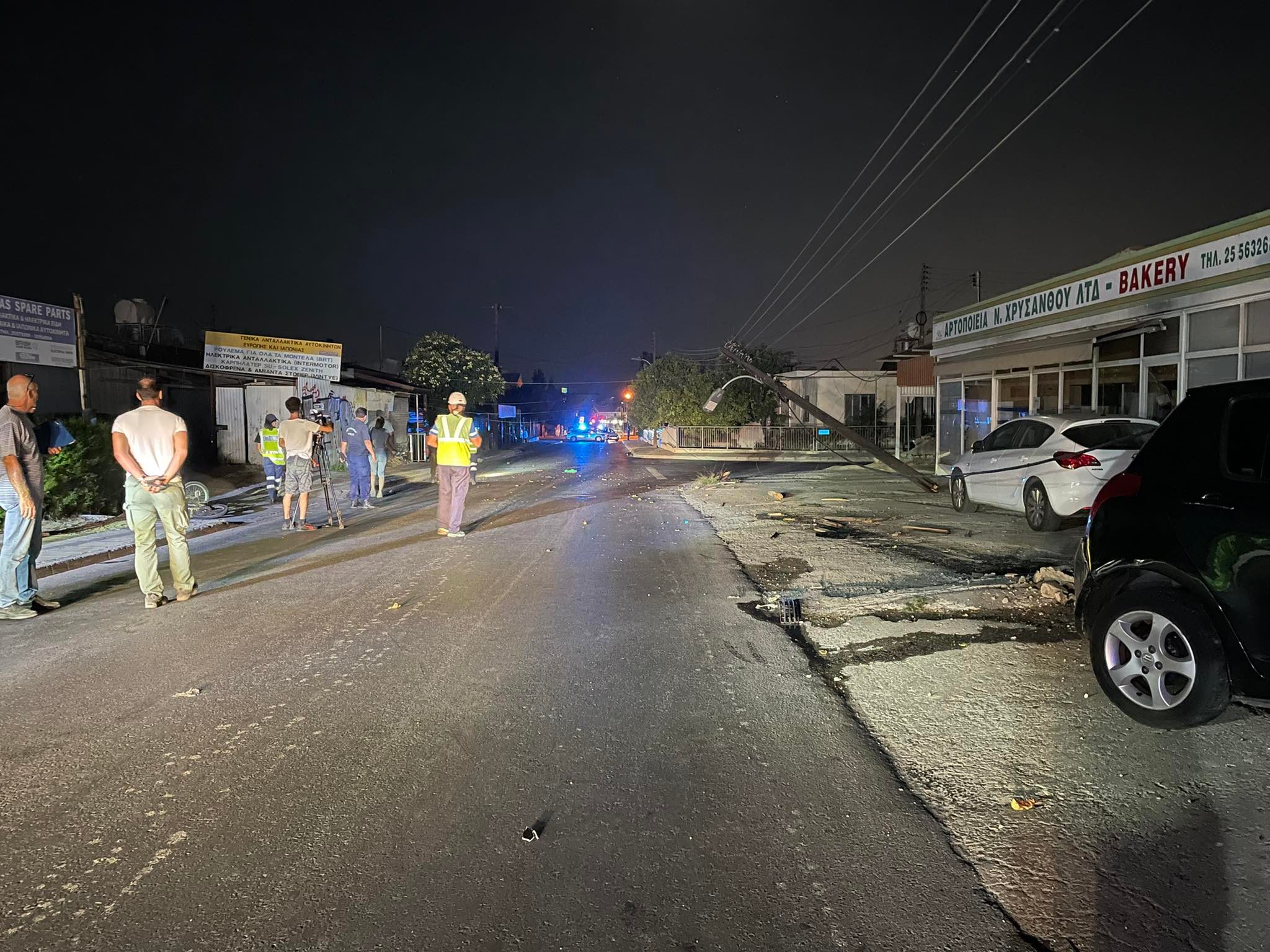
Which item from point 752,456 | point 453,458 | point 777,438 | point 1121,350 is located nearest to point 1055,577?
point 453,458

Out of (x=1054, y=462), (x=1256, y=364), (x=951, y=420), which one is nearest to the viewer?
(x=1054, y=462)

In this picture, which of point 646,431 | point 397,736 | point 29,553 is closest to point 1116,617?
point 397,736

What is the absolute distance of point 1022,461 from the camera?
34.9ft

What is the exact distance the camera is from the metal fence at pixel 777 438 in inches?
1618

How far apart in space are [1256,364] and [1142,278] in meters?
2.73

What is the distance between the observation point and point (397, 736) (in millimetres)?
4102

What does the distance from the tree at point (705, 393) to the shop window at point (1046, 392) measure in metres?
24.8

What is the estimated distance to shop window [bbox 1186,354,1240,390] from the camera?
38.1ft

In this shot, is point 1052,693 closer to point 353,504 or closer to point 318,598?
point 318,598

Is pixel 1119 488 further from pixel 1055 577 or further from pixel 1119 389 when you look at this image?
pixel 1119 389

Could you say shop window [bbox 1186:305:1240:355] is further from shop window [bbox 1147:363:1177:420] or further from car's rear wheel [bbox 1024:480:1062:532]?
car's rear wheel [bbox 1024:480:1062:532]

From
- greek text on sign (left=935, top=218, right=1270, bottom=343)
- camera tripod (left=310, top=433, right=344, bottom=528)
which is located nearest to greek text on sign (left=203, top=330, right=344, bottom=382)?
camera tripod (left=310, top=433, right=344, bottom=528)

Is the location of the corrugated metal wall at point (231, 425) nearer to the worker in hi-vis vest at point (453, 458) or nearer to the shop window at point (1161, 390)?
the worker in hi-vis vest at point (453, 458)

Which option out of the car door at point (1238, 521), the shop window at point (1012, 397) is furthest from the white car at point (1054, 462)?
the shop window at point (1012, 397)
